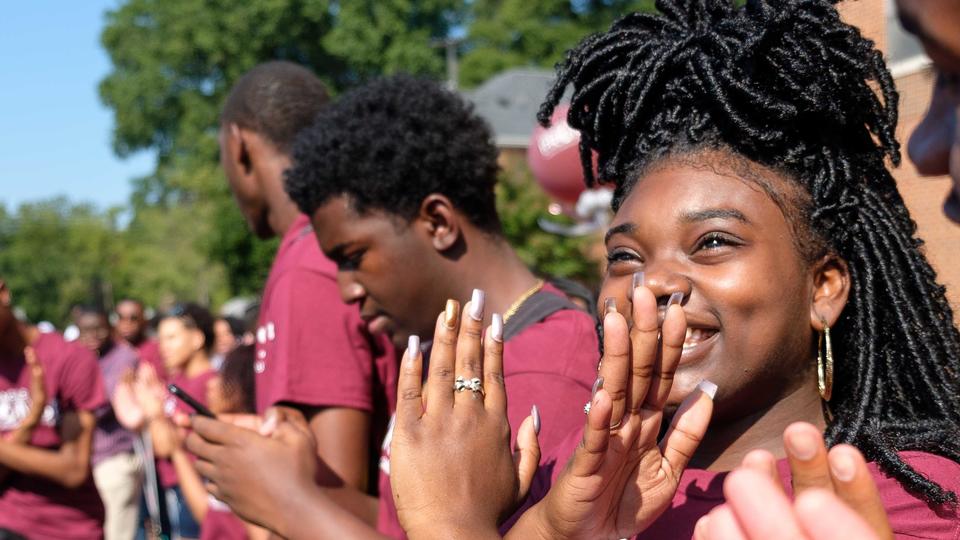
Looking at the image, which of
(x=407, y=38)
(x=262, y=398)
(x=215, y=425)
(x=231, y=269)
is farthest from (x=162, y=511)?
(x=407, y=38)

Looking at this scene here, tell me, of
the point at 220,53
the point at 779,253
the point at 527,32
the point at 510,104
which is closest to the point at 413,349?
the point at 779,253

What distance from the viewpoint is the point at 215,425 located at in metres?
2.47

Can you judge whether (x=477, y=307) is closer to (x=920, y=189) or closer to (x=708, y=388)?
(x=708, y=388)

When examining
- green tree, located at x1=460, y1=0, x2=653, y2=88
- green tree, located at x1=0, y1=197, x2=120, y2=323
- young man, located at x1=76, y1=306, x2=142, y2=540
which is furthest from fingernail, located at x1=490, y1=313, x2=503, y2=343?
green tree, located at x1=0, y1=197, x2=120, y2=323

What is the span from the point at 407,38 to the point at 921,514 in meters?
32.2

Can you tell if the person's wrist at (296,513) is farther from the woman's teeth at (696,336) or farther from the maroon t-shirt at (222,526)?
the maroon t-shirt at (222,526)

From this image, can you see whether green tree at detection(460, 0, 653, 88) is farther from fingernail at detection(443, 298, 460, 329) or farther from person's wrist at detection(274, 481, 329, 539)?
fingernail at detection(443, 298, 460, 329)

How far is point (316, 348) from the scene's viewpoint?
2.79 metres

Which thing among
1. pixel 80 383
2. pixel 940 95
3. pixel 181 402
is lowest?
pixel 181 402

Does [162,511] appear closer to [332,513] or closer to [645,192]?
[332,513]

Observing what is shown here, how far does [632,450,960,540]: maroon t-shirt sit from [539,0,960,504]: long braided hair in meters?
0.09

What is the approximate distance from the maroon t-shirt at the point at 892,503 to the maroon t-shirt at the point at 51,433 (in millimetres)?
3612

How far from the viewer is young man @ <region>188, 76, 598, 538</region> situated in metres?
2.32

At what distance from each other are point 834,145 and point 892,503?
2.20 ft
